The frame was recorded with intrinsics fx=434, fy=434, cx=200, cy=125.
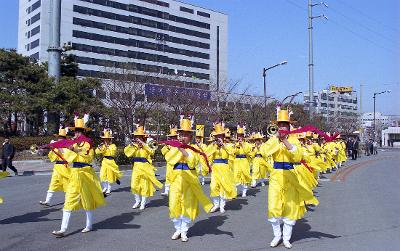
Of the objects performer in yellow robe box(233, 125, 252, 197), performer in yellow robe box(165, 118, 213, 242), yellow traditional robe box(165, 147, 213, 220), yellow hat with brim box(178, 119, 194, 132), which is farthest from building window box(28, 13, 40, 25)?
yellow traditional robe box(165, 147, 213, 220)

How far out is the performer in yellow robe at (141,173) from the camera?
35.2 ft

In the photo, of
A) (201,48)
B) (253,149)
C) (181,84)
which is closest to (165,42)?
(201,48)

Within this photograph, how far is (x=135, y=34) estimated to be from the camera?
85.3 metres

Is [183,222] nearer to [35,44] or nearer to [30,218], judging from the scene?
[30,218]

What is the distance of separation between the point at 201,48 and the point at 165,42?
10.4 metres

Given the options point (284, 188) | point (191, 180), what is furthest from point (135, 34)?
point (284, 188)

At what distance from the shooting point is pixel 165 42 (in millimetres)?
90250

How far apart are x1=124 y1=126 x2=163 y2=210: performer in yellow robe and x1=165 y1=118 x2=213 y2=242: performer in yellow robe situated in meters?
3.07

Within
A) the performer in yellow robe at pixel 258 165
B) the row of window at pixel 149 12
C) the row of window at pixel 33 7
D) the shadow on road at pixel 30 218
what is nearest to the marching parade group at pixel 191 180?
the shadow on road at pixel 30 218

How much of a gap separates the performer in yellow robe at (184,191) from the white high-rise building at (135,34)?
185ft

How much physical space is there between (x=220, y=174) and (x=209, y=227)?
2.18 metres

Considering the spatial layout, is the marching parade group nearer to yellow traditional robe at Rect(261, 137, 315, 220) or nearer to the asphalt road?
yellow traditional robe at Rect(261, 137, 315, 220)

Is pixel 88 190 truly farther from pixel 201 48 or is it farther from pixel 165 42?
pixel 201 48

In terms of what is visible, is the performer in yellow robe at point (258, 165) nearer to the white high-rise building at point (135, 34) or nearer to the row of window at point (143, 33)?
the white high-rise building at point (135, 34)
